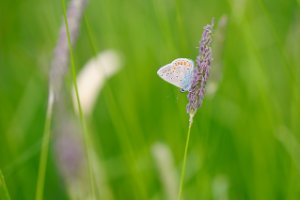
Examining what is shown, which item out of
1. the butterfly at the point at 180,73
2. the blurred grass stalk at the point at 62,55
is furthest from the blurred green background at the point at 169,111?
the butterfly at the point at 180,73

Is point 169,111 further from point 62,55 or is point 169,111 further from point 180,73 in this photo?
point 180,73

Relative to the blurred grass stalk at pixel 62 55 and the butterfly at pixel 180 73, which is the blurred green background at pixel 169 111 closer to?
the blurred grass stalk at pixel 62 55

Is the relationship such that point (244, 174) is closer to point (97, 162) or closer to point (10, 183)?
point (97, 162)

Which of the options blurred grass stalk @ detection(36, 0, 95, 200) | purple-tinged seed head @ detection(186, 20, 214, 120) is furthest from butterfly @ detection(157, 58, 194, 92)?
blurred grass stalk @ detection(36, 0, 95, 200)

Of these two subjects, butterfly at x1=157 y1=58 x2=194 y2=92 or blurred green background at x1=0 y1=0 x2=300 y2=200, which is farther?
blurred green background at x1=0 y1=0 x2=300 y2=200

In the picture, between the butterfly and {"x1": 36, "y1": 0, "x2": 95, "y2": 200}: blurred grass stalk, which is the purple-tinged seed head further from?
{"x1": 36, "y1": 0, "x2": 95, "y2": 200}: blurred grass stalk

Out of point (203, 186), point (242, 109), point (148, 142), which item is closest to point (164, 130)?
point (148, 142)
